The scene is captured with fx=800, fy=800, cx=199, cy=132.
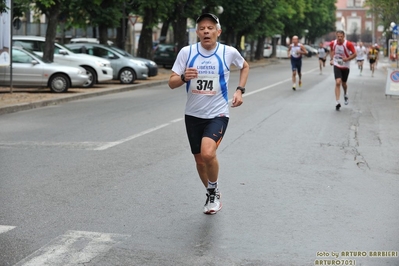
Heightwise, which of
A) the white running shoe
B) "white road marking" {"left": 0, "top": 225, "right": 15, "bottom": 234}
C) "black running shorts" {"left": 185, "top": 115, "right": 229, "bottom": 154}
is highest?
"black running shorts" {"left": 185, "top": 115, "right": 229, "bottom": 154}

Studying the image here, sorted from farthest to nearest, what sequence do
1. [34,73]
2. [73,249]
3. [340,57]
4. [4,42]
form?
[34,73], [4,42], [340,57], [73,249]

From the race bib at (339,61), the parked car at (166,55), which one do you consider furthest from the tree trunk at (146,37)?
the race bib at (339,61)

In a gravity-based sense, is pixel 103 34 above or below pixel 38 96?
above

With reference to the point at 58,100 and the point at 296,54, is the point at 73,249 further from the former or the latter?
the point at 296,54

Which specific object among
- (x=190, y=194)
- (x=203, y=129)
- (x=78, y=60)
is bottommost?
(x=190, y=194)

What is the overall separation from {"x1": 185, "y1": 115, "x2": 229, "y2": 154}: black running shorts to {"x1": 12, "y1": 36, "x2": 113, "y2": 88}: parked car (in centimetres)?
1864

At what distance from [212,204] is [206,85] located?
109cm

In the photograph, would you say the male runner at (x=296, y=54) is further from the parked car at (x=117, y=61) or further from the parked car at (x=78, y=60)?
the parked car at (x=117, y=61)

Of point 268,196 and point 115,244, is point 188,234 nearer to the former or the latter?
point 115,244

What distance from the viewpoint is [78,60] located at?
26.2 meters

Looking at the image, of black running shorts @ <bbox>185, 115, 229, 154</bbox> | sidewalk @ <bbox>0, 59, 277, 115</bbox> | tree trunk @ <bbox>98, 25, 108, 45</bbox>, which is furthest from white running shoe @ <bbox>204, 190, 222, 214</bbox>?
tree trunk @ <bbox>98, 25, 108, 45</bbox>

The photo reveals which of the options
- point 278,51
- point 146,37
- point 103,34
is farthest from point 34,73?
point 278,51

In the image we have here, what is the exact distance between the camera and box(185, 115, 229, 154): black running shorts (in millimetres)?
7152

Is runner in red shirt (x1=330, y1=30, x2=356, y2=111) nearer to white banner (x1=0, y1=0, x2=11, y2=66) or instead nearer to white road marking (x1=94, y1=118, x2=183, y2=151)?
white road marking (x1=94, y1=118, x2=183, y2=151)
